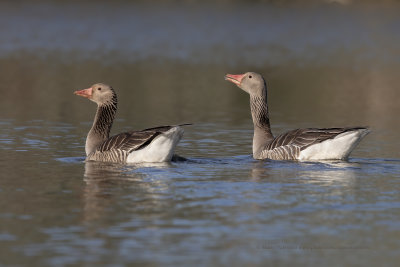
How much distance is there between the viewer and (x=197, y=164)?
17.0m

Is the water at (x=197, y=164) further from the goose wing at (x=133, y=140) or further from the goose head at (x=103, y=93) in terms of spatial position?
the goose head at (x=103, y=93)

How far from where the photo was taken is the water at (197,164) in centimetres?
1081

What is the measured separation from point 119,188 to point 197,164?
9.70 ft

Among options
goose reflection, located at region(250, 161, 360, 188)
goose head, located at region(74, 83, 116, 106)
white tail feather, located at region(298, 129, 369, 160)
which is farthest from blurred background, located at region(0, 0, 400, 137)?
goose reflection, located at region(250, 161, 360, 188)

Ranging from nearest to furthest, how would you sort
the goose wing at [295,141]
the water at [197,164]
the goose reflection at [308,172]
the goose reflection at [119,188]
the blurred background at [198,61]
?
the water at [197,164], the goose reflection at [119,188], the goose reflection at [308,172], the goose wing at [295,141], the blurred background at [198,61]

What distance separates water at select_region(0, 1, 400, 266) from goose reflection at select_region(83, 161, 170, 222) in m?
0.03

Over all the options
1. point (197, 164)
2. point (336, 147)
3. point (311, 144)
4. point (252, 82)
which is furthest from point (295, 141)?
point (252, 82)

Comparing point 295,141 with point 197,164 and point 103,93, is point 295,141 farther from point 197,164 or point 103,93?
point 103,93

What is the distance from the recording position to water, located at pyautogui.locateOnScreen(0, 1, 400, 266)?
35.5ft

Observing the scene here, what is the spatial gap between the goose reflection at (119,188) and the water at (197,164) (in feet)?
0.11

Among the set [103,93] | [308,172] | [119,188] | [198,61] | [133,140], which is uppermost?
[198,61]

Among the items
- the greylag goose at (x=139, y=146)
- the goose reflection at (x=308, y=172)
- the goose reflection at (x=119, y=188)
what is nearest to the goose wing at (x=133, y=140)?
the greylag goose at (x=139, y=146)

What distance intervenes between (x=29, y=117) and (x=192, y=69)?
1428 centimetres

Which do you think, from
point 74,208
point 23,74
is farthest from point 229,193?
point 23,74
